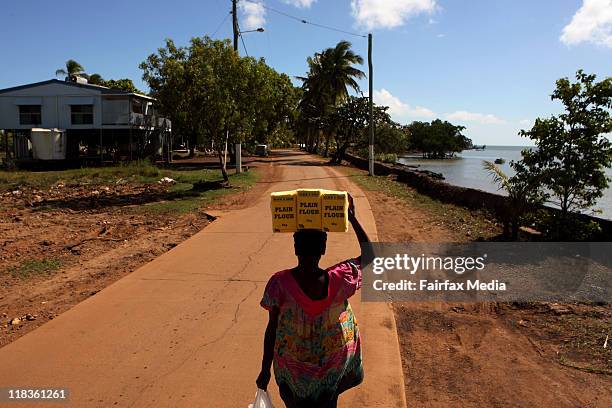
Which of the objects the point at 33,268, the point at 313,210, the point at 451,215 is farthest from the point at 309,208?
the point at 451,215

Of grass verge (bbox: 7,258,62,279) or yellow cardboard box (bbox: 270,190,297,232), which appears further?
grass verge (bbox: 7,258,62,279)

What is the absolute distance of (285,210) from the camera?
2.49m

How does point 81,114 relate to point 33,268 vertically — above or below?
above

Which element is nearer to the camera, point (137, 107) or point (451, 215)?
point (451, 215)

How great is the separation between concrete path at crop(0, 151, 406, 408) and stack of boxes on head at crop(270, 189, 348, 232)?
1670 mm

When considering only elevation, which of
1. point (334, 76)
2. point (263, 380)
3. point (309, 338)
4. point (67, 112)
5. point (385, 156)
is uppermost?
point (334, 76)

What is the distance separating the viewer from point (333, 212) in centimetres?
246

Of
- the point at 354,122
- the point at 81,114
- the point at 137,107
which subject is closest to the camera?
the point at 81,114

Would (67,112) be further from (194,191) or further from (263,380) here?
(263,380)

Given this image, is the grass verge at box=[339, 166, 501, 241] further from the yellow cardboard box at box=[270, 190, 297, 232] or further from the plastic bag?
the plastic bag

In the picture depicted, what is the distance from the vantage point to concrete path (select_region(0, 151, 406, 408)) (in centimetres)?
356
